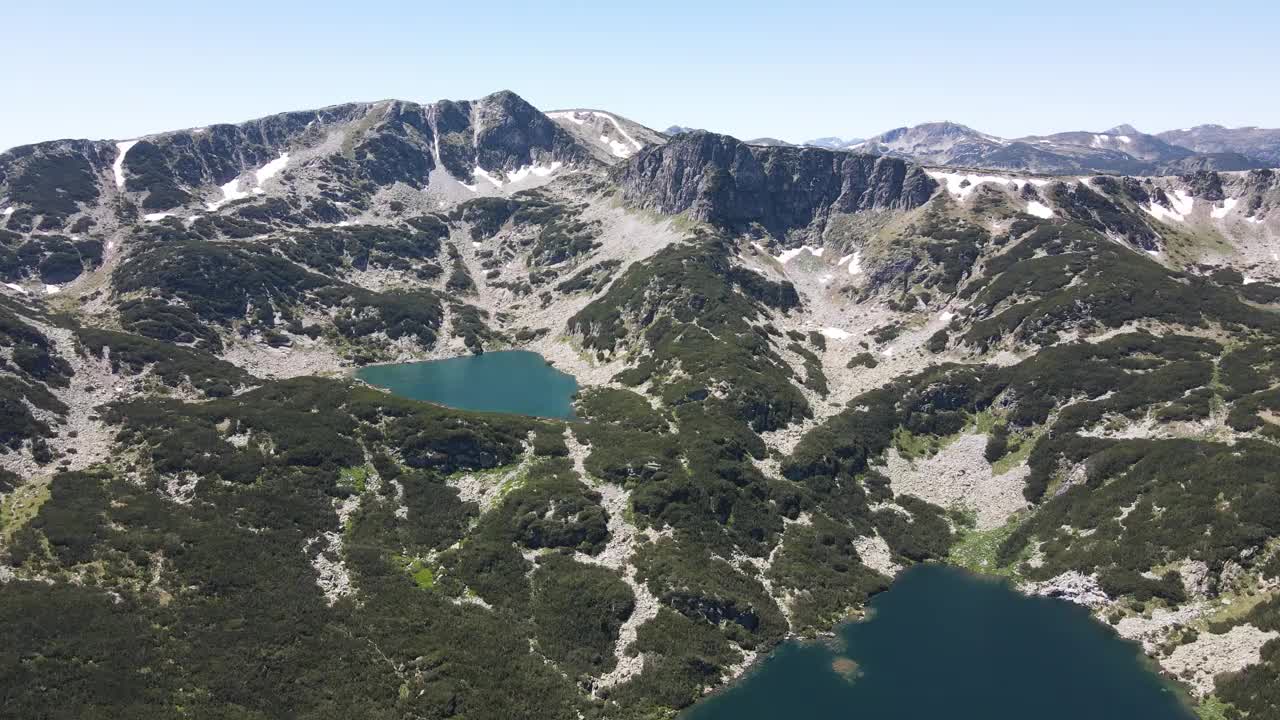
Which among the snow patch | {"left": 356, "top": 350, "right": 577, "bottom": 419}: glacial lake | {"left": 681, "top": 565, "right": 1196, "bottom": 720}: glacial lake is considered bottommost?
{"left": 681, "top": 565, "right": 1196, "bottom": 720}: glacial lake

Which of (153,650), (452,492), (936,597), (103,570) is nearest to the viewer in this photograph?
(153,650)

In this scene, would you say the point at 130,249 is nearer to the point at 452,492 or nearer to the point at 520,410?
the point at 520,410

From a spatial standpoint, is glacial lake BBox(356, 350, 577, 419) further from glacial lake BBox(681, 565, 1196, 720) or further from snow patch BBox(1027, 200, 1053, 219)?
snow patch BBox(1027, 200, 1053, 219)

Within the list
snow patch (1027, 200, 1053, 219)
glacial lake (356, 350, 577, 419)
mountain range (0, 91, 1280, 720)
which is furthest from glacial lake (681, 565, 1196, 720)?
snow patch (1027, 200, 1053, 219)

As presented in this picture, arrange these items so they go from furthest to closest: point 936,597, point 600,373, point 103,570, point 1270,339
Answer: point 600,373 → point 1270,339 → point 936,597 → point 103,570

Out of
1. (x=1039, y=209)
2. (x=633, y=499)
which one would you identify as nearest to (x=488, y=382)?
(x=633, y=499)

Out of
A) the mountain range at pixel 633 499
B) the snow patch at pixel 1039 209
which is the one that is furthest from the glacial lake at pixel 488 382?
the snow patch at pixel 1039 209

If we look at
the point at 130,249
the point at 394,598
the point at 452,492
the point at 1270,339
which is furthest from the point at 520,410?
the point at 130,249
